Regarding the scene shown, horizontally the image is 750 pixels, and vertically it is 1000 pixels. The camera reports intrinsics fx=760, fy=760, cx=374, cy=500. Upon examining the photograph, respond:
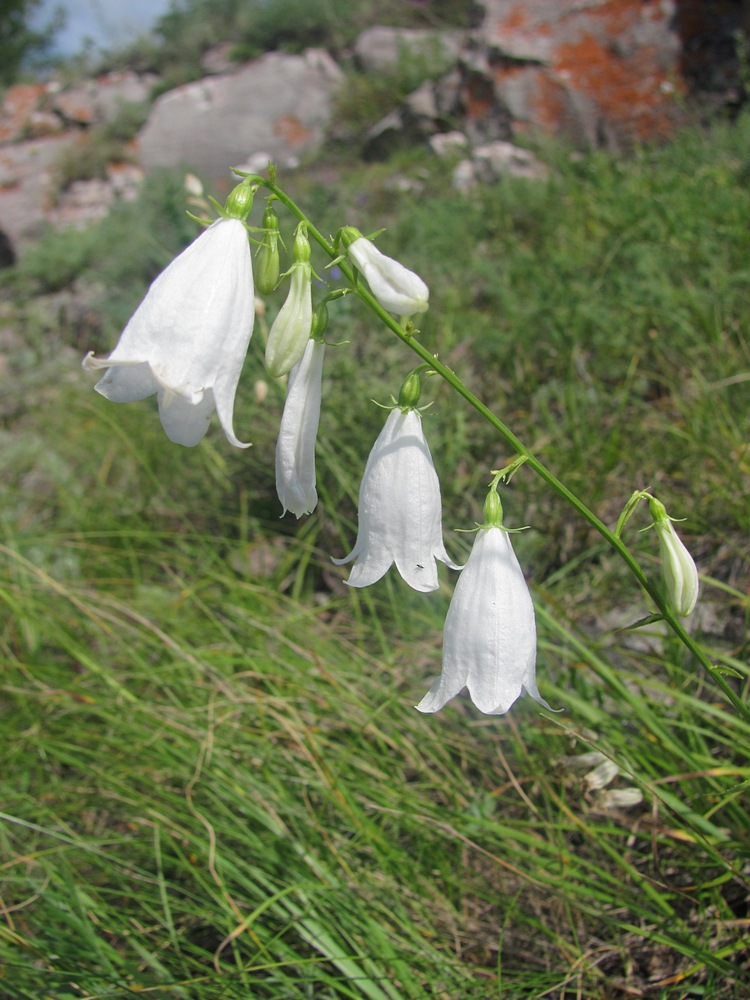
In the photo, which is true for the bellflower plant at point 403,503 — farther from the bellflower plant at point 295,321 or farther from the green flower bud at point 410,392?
the bellflower plant at point 295,321

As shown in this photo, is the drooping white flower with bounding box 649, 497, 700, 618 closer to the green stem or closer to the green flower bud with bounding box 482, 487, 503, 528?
the green stem

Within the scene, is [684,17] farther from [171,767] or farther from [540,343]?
[171,767]

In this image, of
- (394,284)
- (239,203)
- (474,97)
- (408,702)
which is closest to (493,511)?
(394,284)

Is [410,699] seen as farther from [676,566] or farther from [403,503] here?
[676,566]

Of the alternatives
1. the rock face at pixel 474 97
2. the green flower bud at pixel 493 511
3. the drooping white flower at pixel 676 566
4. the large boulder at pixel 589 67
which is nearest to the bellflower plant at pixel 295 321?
the green flower bud at pixel 493 511

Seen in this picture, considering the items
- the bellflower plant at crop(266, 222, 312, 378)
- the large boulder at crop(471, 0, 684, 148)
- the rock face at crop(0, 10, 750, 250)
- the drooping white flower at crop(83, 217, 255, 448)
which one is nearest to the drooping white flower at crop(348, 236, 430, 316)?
the bellflower plant at crop(266, 222, 312, 378)

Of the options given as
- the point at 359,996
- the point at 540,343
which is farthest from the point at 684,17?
the point at 359,996
